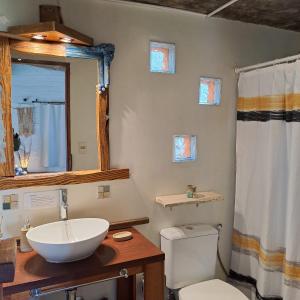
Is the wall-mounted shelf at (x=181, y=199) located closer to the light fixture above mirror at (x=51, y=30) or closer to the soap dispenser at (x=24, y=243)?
the soap dispenser at (x=24, y=243)

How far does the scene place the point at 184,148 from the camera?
2.20 metres

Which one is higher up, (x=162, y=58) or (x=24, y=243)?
(x=162, y=58)

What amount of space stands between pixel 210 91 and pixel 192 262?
4.04ft

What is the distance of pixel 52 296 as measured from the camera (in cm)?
187

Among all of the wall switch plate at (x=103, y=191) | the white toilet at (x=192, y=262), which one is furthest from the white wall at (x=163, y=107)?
the white toilet at (x=192, y=262)

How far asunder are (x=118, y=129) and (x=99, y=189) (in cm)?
40

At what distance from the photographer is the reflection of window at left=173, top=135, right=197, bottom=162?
2.17 meters

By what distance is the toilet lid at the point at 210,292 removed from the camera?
1.89 meters

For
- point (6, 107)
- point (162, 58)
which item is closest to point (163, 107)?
point (162, 58)

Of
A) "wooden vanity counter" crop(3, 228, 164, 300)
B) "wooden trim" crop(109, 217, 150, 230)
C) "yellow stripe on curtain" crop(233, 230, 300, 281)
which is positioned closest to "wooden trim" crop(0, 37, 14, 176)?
"wooden vanity counter" crop(3, 228, 164, 300)

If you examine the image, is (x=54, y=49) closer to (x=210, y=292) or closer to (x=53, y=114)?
(x=53, y=114)

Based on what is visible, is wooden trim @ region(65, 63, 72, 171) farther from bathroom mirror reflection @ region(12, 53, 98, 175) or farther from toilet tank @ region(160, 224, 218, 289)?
toilet tank @ region(160, 224, 218, 289)

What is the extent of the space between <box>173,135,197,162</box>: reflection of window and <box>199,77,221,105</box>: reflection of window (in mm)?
292

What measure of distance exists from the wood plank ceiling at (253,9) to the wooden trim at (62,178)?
44.0 inches
